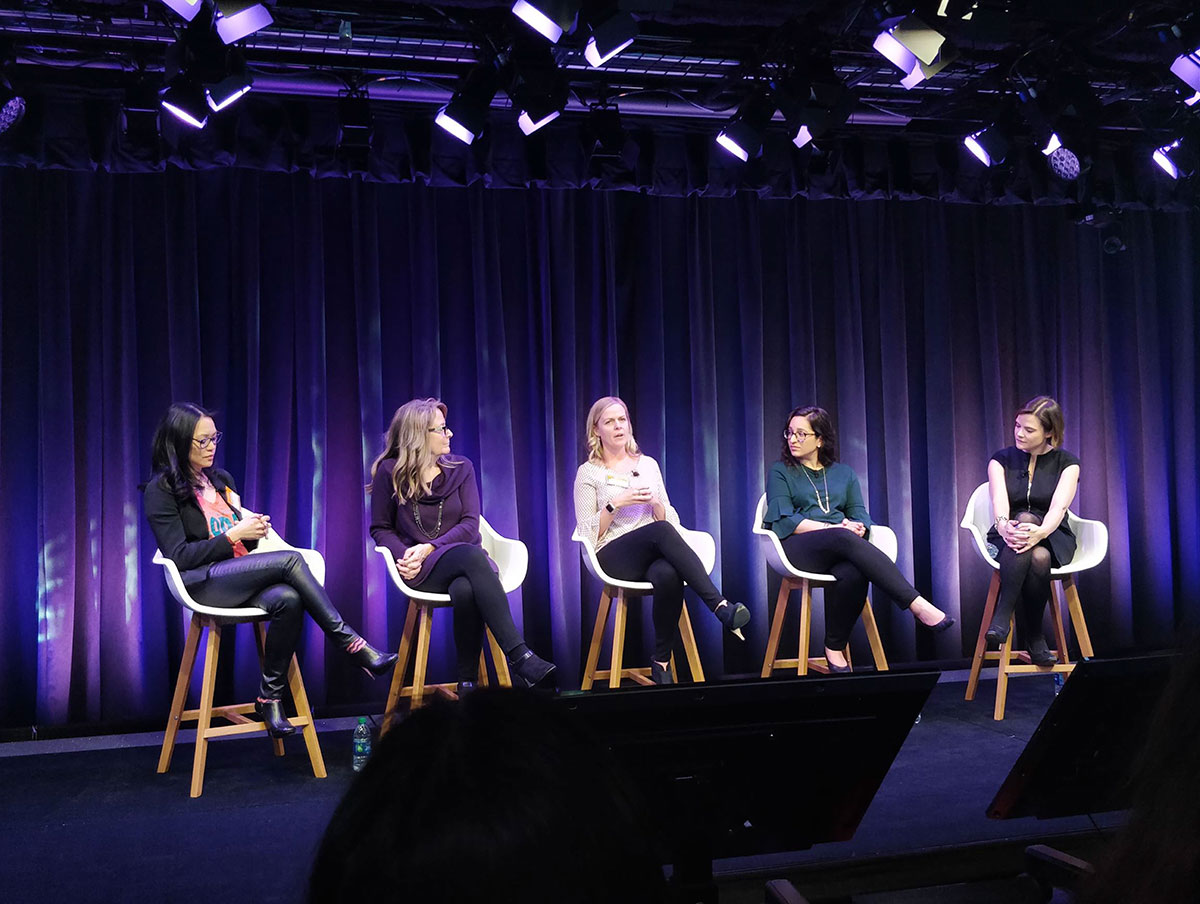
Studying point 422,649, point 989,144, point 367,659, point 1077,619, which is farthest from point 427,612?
point 989,144

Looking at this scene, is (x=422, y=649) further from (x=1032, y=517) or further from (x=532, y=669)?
(x=1032, y=517)

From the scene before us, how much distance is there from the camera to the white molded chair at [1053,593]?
14.1ft

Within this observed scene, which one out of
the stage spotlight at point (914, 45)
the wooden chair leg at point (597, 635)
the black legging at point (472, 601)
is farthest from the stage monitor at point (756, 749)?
the stage spotlight at point (914, 45)

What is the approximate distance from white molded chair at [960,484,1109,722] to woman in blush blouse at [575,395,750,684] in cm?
109

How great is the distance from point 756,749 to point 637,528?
286 cm

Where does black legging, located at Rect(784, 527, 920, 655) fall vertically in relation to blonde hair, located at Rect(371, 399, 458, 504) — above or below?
below

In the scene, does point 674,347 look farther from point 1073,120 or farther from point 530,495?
point 1073,120

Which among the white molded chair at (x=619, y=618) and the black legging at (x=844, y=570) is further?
the black legging at (x=844, y=570)

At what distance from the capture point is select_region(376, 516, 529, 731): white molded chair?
3.98m

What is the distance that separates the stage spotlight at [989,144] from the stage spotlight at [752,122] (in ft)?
3.59

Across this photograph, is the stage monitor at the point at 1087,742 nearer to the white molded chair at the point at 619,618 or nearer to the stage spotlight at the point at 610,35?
the white molded chair at the point at 619,618

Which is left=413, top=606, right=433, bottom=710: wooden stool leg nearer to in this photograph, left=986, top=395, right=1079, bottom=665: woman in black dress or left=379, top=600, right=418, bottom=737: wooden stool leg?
left=379, top=600, right=418, bottom=737: wooden stool leg

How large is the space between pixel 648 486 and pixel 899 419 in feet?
5.31

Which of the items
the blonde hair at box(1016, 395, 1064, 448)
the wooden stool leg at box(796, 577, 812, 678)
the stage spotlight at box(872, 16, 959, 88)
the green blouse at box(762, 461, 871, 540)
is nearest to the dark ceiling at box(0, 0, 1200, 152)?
the stage spotlight at box(872, 16, 959, 88)
